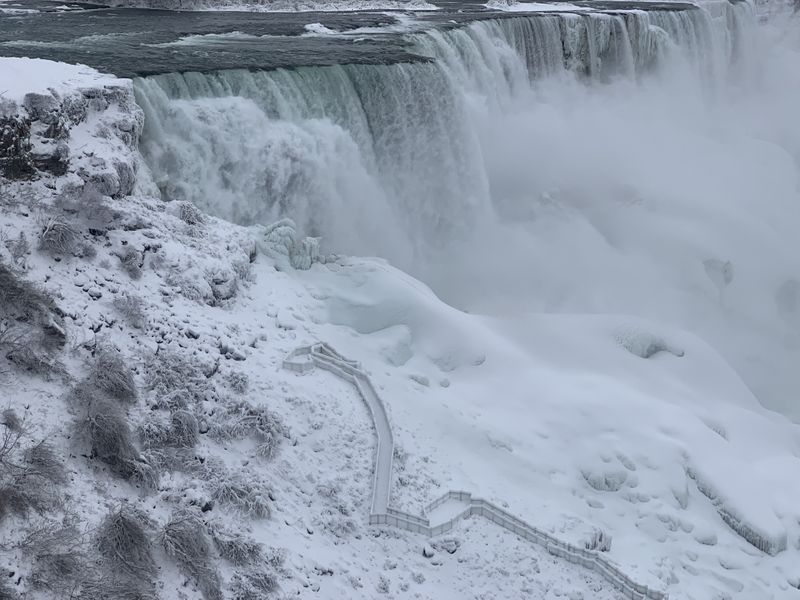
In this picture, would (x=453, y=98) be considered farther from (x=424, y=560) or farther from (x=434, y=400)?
(x=424, y=560)

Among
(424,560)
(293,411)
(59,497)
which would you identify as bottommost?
(424,560)

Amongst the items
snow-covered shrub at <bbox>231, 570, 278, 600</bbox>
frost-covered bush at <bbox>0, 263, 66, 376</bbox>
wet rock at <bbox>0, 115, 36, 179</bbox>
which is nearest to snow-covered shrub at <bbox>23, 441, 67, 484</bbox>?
frost-covered bush at <bbox>0, 263, 66, 376</bbox>

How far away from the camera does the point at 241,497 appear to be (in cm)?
995

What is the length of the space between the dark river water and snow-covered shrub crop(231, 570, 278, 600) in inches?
452

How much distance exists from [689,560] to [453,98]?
1422cm

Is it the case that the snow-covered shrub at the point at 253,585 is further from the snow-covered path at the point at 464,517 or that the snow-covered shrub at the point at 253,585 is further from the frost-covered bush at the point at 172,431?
the frost-covered bush at the point at 172,431

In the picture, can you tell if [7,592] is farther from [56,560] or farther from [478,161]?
[478,161]

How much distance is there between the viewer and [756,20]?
4541cm

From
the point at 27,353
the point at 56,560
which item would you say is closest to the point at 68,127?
the point at 27,353

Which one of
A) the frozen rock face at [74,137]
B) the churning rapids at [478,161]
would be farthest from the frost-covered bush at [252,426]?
the churning rapids at [478,161]

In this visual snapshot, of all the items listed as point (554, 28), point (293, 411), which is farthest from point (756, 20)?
point (293, 411)

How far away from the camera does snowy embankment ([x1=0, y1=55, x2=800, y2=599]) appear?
9.14 m

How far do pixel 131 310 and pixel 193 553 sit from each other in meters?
4.20

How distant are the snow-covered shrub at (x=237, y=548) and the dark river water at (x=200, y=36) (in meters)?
11.0
